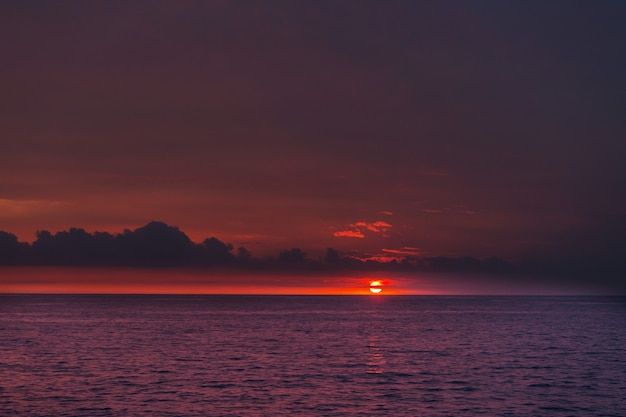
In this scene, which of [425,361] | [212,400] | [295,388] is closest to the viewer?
[212,400]

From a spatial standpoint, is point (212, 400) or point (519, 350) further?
point (519, 350)

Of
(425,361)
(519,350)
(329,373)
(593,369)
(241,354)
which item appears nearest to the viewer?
(329,373)

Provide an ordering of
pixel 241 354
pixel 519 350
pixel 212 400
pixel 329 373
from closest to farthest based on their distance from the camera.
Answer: pixel 212 400, pixel 329 373, pixel 241 354, pixel 519 350

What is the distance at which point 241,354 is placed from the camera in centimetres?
9225


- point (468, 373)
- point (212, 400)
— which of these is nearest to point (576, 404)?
point (468, 373)

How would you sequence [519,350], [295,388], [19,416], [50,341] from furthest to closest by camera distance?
1. [50,341]
2. [519,350]
3. [295,388]
4. [19,416]

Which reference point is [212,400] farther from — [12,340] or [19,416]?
[12,340]

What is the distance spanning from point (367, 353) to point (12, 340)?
183 ft

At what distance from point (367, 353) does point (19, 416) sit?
172 ft

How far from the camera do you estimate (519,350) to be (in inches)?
4053

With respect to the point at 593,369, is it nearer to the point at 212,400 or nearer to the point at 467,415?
the point at 467,415

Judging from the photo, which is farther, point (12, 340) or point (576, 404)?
point (12, 340)

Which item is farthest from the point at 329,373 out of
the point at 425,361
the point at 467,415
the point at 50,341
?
the point at 50,341

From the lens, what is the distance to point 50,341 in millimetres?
111000
